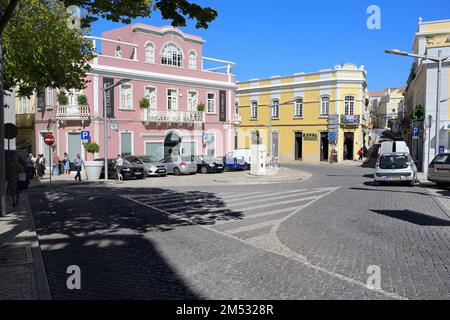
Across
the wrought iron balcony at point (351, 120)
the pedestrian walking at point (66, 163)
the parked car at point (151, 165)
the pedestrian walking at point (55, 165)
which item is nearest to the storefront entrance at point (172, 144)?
the parked car at point (151, 165)

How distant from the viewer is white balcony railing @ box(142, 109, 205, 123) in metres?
33.5

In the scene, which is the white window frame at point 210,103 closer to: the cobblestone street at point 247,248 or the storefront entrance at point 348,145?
the storefront entrance at point 348,145

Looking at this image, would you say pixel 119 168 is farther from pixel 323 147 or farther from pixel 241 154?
pixel 323 147

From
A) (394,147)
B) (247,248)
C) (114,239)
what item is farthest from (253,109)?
(247,248)

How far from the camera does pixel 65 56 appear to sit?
51.3 ft

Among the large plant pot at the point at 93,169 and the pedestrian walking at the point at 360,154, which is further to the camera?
the pedestrian walking at the point at 360,154

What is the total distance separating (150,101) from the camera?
3447 cm

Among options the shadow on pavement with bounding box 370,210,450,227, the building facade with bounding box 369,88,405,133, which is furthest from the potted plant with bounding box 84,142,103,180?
the building facade with bounding box 369,88,405,133

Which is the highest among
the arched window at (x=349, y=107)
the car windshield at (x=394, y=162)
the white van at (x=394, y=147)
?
the arched window at (x=349, y=107)

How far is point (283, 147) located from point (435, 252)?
4163 centimetres

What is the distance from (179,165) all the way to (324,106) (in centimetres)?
2164

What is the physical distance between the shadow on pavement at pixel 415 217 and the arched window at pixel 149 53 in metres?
26.5

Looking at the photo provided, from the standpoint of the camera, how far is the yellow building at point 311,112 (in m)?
43.8

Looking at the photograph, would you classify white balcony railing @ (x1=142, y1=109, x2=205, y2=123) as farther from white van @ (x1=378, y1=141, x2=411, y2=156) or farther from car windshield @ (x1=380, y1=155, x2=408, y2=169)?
car windshield @ (x1=380, y1=155, x2=408, y2=169)
